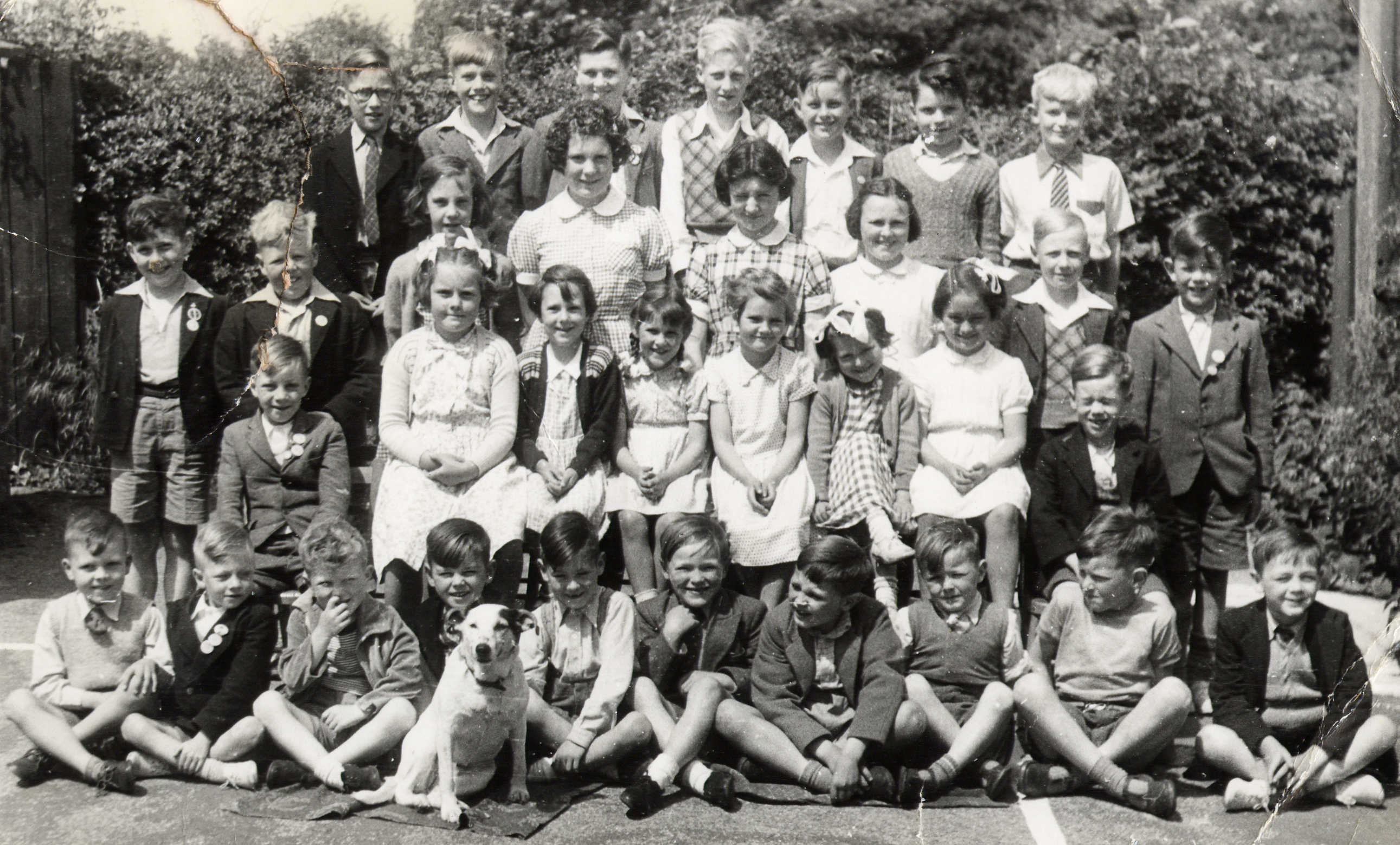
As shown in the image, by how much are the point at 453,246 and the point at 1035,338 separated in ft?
5.81

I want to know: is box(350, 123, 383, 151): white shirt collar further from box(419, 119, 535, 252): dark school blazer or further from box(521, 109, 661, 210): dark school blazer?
box(521, 109, 661, 210): dark school blazer

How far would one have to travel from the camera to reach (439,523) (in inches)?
155

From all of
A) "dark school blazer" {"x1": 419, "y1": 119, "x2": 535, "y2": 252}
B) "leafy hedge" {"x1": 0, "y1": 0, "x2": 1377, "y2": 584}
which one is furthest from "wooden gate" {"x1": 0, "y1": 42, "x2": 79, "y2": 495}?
"dark school blazer" {"x1": 419, "y1": 119, "x2": 535, "y2": 252}

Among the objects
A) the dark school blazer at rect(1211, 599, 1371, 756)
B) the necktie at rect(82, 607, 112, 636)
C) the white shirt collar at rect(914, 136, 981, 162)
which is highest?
the white shirt collar at rect(914, 136, 981, 162)

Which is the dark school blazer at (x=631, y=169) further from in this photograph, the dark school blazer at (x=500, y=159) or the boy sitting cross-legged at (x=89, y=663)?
the boy sitting cross-legged at (x=89, y=663)

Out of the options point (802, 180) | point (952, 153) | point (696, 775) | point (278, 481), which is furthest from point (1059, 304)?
point (278, 481)

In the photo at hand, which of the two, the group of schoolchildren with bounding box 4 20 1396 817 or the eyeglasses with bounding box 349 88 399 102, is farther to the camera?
the eyeglasses with bounding box 349 88 399 102

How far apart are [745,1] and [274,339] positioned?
9.79 ft

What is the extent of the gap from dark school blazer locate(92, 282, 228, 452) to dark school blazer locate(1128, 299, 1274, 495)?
2.75 metres

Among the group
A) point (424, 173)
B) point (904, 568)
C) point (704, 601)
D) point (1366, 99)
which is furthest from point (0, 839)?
point (1366, 99)

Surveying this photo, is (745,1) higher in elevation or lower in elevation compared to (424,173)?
higher

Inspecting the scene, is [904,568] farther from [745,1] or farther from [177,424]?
[745,1]

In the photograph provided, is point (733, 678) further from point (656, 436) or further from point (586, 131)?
point (586, 131)

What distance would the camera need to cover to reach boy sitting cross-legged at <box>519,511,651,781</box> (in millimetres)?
3707
